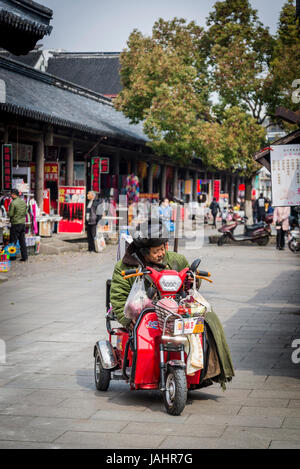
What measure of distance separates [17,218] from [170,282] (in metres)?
12.8

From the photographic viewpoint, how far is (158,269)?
6.11 meters

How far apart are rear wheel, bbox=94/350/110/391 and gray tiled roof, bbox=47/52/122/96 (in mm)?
38666

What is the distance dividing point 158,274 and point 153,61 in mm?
23003

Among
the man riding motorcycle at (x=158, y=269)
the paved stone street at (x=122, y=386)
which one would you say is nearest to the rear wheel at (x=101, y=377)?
the paved stone street at (x=122, y=386)

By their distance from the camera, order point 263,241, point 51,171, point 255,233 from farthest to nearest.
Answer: point 263,241 < point 255,233 < point 51,171

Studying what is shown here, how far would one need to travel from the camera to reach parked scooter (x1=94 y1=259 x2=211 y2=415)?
5.47 metres

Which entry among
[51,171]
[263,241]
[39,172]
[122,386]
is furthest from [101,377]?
[263,241]

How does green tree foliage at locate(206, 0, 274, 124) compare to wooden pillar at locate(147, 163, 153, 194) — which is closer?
green tree foliage at locate(206, 0, 274, 124)

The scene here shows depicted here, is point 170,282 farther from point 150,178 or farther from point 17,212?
point 150,178

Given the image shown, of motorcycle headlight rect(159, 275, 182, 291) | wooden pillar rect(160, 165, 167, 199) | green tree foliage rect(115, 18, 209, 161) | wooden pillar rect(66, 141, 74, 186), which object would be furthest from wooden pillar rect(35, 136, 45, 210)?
motorcycle headlight rect(159, 275, 182, 291)

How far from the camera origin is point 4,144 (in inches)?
752

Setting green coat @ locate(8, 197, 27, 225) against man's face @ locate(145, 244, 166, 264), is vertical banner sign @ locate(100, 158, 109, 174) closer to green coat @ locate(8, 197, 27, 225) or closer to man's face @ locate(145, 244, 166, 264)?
green coat @ locate(8, 197, 27, 225)
